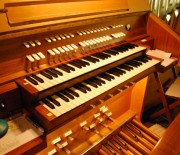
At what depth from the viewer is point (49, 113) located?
105 centimetres

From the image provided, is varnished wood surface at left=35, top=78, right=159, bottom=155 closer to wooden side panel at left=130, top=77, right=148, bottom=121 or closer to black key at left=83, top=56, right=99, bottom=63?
wooden side panel at left=130, top=77, right=148, bottom=121

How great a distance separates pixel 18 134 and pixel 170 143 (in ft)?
2.55

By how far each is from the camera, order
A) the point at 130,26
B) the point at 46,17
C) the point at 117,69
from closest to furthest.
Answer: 1. the point at 46,17
2. the point at 117,69
3. the point at 130,26

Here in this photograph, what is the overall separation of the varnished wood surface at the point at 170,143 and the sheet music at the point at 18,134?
0.60 m

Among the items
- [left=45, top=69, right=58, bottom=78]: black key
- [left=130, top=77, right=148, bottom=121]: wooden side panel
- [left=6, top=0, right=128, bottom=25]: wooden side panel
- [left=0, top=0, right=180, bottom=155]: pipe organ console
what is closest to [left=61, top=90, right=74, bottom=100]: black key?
[left=0, top=0, right=180, bottom=155]: pipe organ console

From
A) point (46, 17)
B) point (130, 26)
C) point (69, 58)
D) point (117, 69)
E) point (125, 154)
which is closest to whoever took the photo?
point (46, 17)

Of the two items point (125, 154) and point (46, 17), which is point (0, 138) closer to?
point (46, 17)

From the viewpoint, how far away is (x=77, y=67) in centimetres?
136

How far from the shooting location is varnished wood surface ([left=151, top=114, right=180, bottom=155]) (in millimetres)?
938

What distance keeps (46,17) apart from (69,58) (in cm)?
A: 33

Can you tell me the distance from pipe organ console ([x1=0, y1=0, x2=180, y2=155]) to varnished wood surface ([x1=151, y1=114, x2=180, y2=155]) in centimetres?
45

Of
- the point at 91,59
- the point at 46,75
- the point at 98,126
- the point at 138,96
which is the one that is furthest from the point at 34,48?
the point at 138,96

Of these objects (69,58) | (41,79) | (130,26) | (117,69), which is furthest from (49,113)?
(130,26)

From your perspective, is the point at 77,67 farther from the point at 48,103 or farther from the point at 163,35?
the point at 163,35
